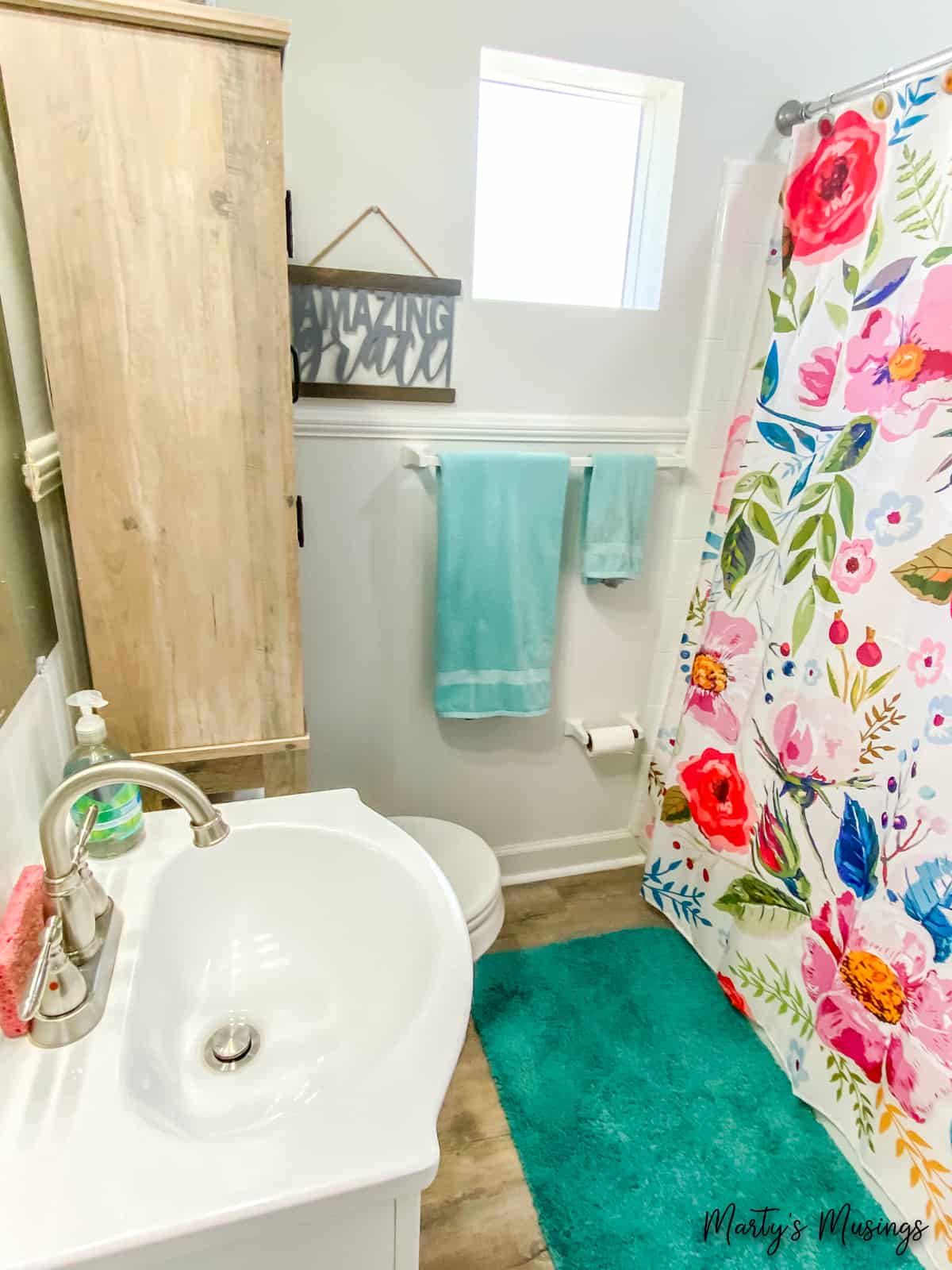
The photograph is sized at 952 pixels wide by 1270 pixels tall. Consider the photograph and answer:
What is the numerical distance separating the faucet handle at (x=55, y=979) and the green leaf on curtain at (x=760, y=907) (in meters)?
1.31

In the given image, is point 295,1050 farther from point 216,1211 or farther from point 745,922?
point 745,922

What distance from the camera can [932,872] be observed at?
1188mm

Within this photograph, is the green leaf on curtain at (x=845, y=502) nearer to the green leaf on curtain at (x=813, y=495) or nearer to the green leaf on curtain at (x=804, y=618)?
the green leaf on curtain at (x=813, y=495)

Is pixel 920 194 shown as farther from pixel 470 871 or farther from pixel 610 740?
pixel 470 871

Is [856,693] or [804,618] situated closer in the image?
[856,693]

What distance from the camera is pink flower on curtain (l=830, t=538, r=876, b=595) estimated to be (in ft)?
4.25

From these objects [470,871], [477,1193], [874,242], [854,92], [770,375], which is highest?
[854,92]

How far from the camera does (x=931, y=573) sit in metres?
1.19

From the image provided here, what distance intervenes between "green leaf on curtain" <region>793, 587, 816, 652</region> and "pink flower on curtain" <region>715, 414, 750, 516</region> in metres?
0.33

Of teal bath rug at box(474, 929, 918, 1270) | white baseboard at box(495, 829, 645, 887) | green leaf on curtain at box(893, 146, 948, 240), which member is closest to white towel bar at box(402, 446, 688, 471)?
green leaf on curtain at box(893, 146, 948, 240)

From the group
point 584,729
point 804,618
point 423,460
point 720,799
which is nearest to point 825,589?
point 804,618

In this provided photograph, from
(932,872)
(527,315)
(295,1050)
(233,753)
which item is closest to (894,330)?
(527,315)

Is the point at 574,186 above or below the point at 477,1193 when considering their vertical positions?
above

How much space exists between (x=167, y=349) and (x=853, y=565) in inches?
45.5
